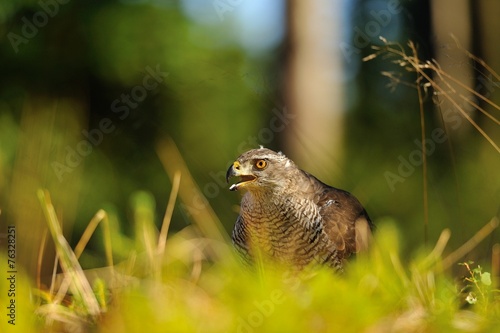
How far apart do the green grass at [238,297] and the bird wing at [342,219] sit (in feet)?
4.74

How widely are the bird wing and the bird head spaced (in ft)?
1.13

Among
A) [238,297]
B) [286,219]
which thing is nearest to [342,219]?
[286,219]

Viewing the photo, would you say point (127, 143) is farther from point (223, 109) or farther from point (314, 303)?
point (314, 303)

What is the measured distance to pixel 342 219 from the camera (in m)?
4.67

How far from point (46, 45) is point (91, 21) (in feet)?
3.23

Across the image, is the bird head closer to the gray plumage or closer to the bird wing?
the gray plumage

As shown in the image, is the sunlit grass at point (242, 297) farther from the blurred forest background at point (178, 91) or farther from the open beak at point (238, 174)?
the blurred forest background at point (178, 91)

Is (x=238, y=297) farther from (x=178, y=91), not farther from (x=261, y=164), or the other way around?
(x=178, y=91)

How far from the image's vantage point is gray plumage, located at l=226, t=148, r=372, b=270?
4.37 metres
